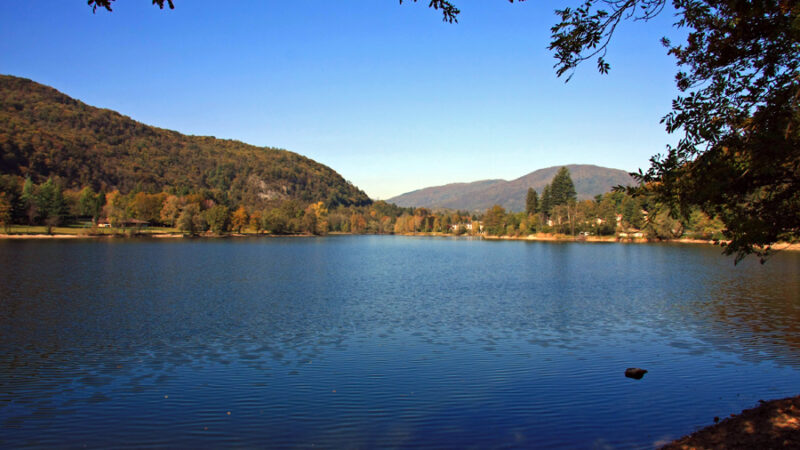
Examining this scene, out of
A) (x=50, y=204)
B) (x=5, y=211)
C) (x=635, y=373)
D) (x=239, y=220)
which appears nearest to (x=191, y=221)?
(x=239, y=220)

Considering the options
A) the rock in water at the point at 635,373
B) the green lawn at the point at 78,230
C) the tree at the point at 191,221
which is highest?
the tree at the point at 191,221

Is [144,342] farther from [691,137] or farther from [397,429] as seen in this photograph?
[691,137]

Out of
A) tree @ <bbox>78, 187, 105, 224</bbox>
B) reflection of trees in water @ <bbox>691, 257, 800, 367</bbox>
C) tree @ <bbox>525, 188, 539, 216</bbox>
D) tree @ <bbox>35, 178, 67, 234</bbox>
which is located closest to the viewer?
reflection of trees in water @ <bbox>691, 257, 800, 367</bbox>

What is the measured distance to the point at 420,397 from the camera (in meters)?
12.5

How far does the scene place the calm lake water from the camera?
1049cm

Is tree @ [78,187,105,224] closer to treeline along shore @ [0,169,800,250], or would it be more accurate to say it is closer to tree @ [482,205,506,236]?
treeline along shore @ [0,169,800,250]

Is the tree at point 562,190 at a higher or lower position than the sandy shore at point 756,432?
higher

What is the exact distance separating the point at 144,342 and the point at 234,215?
153900 mm

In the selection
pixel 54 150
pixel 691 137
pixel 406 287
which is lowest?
pixel 406 287

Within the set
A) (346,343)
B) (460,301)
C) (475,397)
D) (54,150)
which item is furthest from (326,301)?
(54,150)

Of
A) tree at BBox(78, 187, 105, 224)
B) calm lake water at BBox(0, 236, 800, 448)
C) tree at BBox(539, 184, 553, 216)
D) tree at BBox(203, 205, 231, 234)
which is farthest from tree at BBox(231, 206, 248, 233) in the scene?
calm lake water at BBox(0, 236, 800, 448)

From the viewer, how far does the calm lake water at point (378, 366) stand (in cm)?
1049

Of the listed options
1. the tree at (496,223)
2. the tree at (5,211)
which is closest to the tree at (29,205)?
the tree at (5,211)

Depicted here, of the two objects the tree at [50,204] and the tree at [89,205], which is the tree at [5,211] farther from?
the tree at [89,205]
